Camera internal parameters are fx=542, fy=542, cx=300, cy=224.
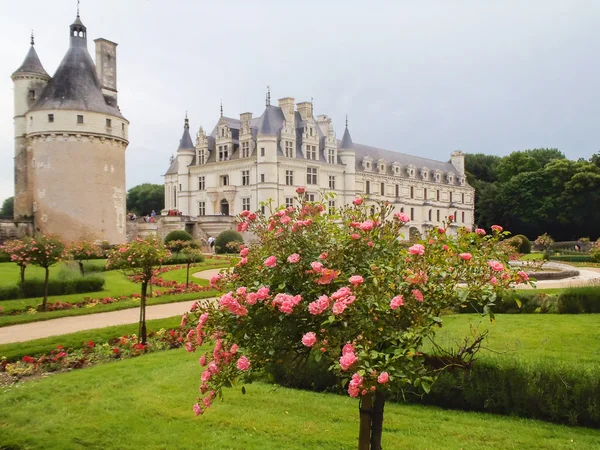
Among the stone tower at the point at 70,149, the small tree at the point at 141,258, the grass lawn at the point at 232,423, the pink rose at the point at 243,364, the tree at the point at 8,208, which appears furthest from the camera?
the tree at the point at 8,208

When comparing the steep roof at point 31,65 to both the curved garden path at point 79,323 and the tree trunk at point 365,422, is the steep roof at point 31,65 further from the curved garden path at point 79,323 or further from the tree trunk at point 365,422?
the tree trunk at point 365,422

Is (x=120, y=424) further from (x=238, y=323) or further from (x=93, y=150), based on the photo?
(x=93, y=150)

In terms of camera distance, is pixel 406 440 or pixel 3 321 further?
pixel 3 321

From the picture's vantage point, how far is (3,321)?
13172 mm

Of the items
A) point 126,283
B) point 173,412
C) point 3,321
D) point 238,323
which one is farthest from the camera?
point 126,283

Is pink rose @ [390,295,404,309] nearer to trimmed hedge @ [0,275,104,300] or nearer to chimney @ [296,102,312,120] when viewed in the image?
trimmed hedge @ [0,275,104,300]

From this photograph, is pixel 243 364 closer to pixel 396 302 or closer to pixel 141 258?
pixel 396 302

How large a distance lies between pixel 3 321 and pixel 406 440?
11.2 m

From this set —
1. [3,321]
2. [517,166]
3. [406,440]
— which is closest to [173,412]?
[406,440]

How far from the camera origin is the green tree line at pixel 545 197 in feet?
168

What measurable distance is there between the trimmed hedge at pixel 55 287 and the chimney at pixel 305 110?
103 ft

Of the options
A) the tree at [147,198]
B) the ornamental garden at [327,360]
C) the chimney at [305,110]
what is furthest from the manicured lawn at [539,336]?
the tree at [147,198]

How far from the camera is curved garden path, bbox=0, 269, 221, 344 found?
11.8 meters

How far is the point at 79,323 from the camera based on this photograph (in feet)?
43.6
